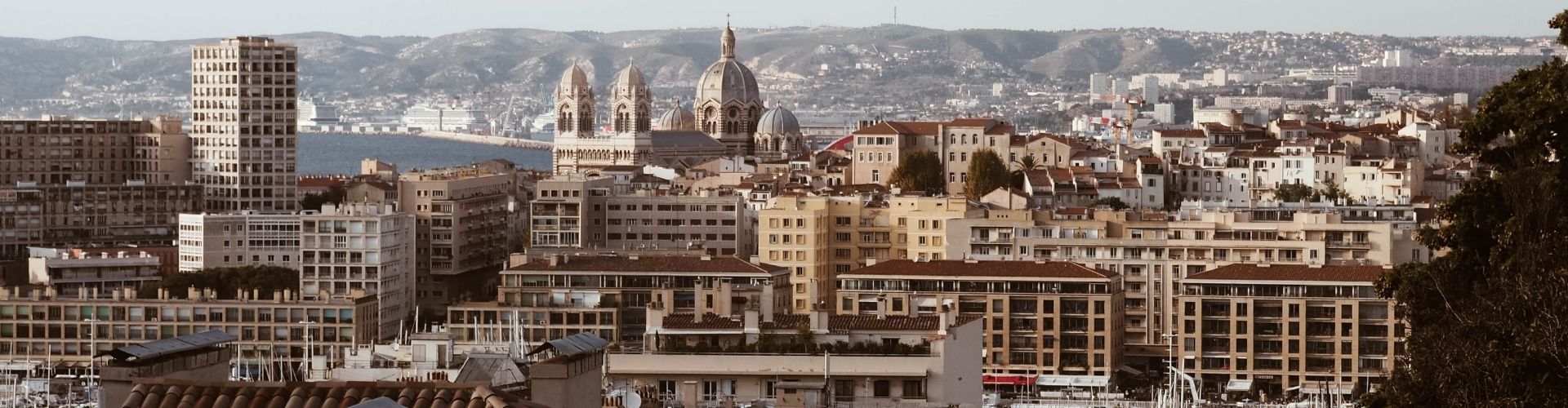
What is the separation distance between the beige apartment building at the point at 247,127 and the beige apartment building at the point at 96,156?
1568 mm

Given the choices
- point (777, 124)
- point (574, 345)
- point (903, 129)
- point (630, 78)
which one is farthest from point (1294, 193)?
point (574, 345)

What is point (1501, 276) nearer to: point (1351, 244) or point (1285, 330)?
point (1285, 330)

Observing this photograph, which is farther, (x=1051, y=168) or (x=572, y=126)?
(x=572, y=126)

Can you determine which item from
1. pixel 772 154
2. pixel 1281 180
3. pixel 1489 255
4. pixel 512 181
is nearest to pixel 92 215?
pixel 512 181

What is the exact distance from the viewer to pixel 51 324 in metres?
66.6

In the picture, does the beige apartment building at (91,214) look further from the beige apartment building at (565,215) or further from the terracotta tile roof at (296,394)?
the terracotta tile roof at (296,394)

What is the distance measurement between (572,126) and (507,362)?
122m

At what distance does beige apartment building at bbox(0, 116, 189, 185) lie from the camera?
98.1m

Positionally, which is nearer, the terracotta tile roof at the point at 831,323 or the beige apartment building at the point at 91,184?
the terracotta tile roof at the point at 831,323

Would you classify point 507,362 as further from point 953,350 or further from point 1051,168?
point 1051,168

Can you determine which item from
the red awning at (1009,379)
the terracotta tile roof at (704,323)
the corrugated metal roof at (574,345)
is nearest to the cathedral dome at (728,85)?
the red awning at (1009,379)

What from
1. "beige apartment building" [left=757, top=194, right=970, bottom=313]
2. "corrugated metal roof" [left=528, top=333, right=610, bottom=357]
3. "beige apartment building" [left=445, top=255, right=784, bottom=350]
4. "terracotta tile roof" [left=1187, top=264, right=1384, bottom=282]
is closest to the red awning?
"terracotta tile roof" [left=1187, top=264, right=1384, bottom=282]

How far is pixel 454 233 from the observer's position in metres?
82.9

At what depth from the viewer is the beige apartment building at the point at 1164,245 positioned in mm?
66938
